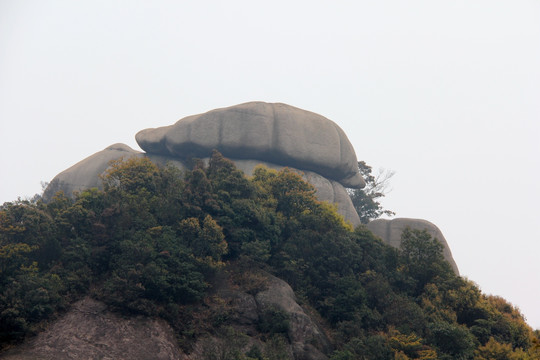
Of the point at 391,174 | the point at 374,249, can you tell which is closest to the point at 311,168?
the point at 374,249

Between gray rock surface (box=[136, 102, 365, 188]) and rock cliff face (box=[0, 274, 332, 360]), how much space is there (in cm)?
1584

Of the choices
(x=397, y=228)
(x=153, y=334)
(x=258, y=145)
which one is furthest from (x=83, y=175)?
(x=397, y=228)

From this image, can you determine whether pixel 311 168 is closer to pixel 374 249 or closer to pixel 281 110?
pixel 281 110

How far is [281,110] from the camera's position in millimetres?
41938

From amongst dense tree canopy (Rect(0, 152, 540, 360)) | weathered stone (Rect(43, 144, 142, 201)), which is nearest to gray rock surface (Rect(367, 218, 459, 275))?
dense tree canopy (Rect(0, 152, 540, 360))

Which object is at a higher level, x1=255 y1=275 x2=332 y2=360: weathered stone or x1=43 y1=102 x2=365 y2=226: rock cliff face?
x1=43 y1=102 x2=365 y2=226: rock cliff face

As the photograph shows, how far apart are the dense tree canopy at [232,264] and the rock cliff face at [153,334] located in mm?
525

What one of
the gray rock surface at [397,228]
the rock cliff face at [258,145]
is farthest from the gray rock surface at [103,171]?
the gray rock surface at [397,228]

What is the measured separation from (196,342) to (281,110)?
23.0 metres

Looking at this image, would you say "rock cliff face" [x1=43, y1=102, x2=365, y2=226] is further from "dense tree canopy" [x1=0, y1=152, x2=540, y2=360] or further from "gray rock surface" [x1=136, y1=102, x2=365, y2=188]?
"dense tree canopy" [x1=0, y1=152, x2=540, y2=360]

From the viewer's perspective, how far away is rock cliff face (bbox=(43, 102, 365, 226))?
1588 inches

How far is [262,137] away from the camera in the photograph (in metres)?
40.3

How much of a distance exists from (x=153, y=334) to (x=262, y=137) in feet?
68.3

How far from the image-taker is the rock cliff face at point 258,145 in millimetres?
40344
